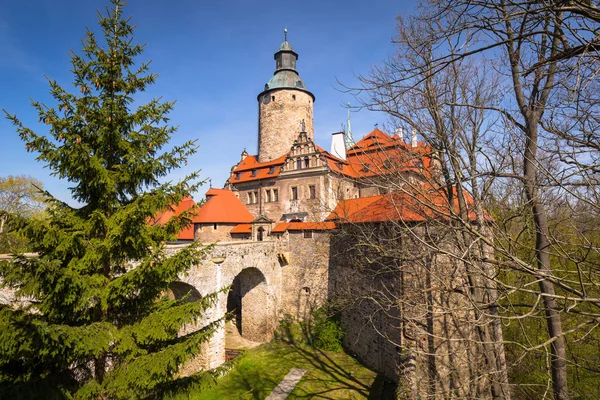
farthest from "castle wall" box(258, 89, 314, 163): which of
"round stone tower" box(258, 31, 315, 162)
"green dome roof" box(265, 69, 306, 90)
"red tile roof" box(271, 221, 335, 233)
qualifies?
"red tile roof" box(271, 221, 335, 233)

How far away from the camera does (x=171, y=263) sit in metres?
6.01

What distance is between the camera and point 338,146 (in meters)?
26.9

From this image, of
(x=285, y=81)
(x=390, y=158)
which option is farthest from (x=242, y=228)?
(x=390, y=158)

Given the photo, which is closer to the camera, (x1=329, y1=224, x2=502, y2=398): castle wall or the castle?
(x1=329, y1=224, x2=502, y2=398): castle wall

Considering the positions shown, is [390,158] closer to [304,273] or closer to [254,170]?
[304,273]

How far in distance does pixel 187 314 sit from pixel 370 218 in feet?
29.8

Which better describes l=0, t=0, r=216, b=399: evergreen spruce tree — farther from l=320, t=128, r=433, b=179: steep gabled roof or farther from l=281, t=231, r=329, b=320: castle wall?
l=281, t=231, r=329, b=320: castle wall

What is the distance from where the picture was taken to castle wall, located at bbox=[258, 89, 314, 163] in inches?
1022

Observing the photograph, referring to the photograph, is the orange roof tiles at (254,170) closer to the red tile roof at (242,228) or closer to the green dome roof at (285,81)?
the red tile roof at (242,228)

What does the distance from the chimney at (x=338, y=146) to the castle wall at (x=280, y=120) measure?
2068 millimetres

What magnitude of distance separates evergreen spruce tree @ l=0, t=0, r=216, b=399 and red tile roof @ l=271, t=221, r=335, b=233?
37.3 feet

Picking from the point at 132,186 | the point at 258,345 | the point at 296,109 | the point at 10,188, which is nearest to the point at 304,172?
the point at 296,109

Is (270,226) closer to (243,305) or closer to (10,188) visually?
(243,305)

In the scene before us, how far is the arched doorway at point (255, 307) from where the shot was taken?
18.4 metres
